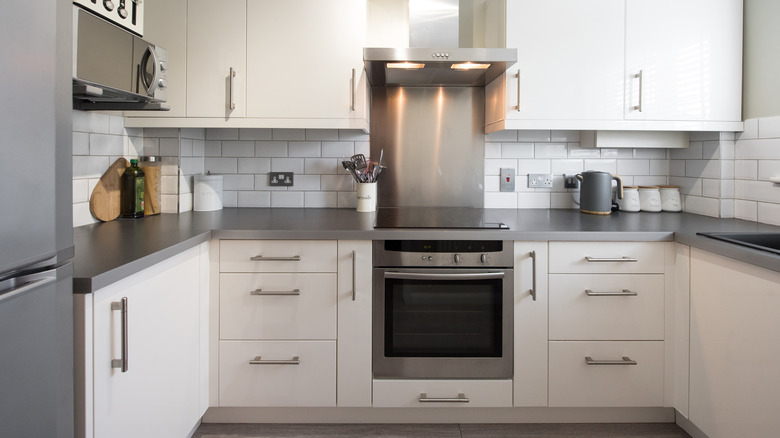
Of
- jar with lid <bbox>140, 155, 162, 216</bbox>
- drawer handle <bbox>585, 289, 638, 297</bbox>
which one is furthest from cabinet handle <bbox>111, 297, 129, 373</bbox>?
drawer handle <bbox>585, 289, 638, 297</bbox>

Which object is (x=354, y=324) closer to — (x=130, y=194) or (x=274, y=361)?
(x=274, y=361)

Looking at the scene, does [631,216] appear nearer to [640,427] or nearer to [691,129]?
[691,129]

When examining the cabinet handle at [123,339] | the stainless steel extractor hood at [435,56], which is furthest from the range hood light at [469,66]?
the cabinet handle at [123,339]

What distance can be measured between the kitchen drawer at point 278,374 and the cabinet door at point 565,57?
1.40 m

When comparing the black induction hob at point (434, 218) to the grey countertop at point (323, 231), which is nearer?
the grey countertop at point (323, 231)

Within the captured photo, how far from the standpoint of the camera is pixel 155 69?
1.86m

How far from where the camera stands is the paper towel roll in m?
2.67

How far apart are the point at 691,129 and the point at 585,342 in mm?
1176

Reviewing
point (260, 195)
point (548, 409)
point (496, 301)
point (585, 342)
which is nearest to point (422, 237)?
point (496, 301)

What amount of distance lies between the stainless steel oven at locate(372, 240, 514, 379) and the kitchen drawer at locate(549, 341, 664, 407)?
8.3 inches

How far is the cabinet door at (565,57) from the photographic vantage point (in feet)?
7.98

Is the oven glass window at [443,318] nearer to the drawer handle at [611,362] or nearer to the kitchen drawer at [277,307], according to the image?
the kitchen drawer at [277,307]

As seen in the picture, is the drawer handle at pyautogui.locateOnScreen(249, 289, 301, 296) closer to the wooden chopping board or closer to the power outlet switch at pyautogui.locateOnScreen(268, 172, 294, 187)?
the wooden chopping board

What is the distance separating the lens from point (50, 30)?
989mm
